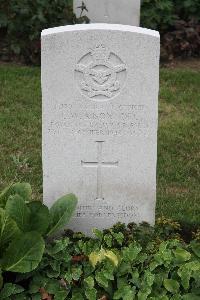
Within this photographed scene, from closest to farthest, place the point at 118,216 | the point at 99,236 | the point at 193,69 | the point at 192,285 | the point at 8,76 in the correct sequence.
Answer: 1. the point at 192,285
2. the point at 99,236
3. the point at 118,216
4. the point at 8,76
5. the point at 193,69

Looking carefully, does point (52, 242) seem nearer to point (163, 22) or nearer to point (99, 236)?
point (99, 236)

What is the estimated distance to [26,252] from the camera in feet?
13.1

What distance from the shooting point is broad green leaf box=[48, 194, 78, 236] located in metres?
4.30

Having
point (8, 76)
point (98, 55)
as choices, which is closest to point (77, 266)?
point (98, 55)

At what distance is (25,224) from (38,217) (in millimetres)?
85

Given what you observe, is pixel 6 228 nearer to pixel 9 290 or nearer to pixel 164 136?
pixel 9 290

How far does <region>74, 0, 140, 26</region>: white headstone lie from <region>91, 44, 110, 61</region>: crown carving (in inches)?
161

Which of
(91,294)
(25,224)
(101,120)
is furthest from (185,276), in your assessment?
(101,120)

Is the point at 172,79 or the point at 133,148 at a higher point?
the point at 172,79

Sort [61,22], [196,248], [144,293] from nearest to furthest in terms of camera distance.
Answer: [144,293]
[196,248]
[61,22]

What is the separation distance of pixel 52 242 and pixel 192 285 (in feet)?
2.98

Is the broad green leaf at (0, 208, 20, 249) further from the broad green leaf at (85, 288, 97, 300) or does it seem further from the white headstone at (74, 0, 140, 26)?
the white headstone at (74, 0, 140, 26)

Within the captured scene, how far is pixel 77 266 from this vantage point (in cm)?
420

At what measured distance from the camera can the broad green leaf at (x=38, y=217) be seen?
4211 mm
